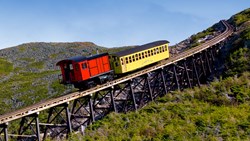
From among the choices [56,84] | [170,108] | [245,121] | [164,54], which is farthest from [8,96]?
[245,121]

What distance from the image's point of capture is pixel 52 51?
9088 cm

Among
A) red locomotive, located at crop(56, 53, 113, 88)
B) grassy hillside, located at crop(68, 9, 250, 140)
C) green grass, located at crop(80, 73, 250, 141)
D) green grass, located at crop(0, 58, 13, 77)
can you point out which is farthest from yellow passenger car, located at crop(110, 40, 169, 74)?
green grass, located at crop(0, 58, 13, 77)

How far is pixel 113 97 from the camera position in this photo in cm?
2747

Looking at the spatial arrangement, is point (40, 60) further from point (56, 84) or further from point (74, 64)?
point (74, 64)

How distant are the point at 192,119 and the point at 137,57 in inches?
483

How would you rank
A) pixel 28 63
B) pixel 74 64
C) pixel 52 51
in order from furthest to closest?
pixel 52 51, pixel 28 63, pixel 74 64

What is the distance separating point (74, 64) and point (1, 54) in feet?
240

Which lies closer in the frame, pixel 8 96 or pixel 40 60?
pixel 8 96

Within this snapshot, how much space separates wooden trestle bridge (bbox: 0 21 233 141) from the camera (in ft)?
77.2

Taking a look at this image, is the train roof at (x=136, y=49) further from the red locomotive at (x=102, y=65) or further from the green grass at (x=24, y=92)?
the green grass at (x=24, y=92)

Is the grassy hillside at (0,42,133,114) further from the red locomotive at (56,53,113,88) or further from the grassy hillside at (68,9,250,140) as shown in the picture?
the grassy hillside at (68,9,250,140)

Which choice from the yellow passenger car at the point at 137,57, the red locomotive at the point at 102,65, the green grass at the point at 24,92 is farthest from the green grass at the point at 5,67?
the red locomotive at the point at 102,65

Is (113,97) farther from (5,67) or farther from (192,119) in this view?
(5,67)

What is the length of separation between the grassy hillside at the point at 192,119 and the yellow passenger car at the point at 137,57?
5.31m
